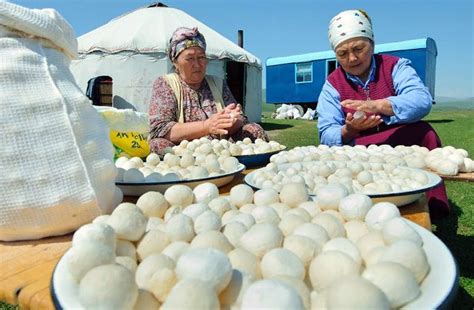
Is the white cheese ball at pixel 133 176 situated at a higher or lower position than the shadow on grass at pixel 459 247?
higher

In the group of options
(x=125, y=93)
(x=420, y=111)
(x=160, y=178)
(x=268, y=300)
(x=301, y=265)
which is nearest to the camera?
(x=268, y=300)

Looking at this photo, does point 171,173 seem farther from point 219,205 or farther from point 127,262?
point 127,262

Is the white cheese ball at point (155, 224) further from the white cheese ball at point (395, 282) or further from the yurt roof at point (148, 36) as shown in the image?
the yurt roof at point (148, 36)

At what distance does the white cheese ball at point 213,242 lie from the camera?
1.67 feet

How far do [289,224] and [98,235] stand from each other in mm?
270

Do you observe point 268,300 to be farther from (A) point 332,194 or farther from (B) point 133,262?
(A) point 332,194

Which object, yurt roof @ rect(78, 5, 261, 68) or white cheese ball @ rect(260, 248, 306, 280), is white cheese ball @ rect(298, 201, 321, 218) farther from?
yurt roof @ rect(78, 5, 261, 68)

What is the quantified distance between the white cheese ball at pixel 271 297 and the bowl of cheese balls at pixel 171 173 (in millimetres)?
629

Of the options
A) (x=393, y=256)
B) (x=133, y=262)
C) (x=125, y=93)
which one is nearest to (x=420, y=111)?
(x=393, y=256)

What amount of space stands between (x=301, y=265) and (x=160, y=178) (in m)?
0.62

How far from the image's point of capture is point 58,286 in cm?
45

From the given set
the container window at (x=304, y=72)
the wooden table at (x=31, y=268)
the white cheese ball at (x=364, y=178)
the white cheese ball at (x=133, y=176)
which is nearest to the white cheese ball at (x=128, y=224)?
the wooden table at (x=31, y=268)

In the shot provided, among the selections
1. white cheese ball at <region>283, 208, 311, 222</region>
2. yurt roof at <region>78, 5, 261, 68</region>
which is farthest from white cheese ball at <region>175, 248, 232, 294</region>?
yurt roof at <region>78, 5, 261, 68</region>

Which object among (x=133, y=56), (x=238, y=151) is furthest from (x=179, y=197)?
(x=133, y=56)
